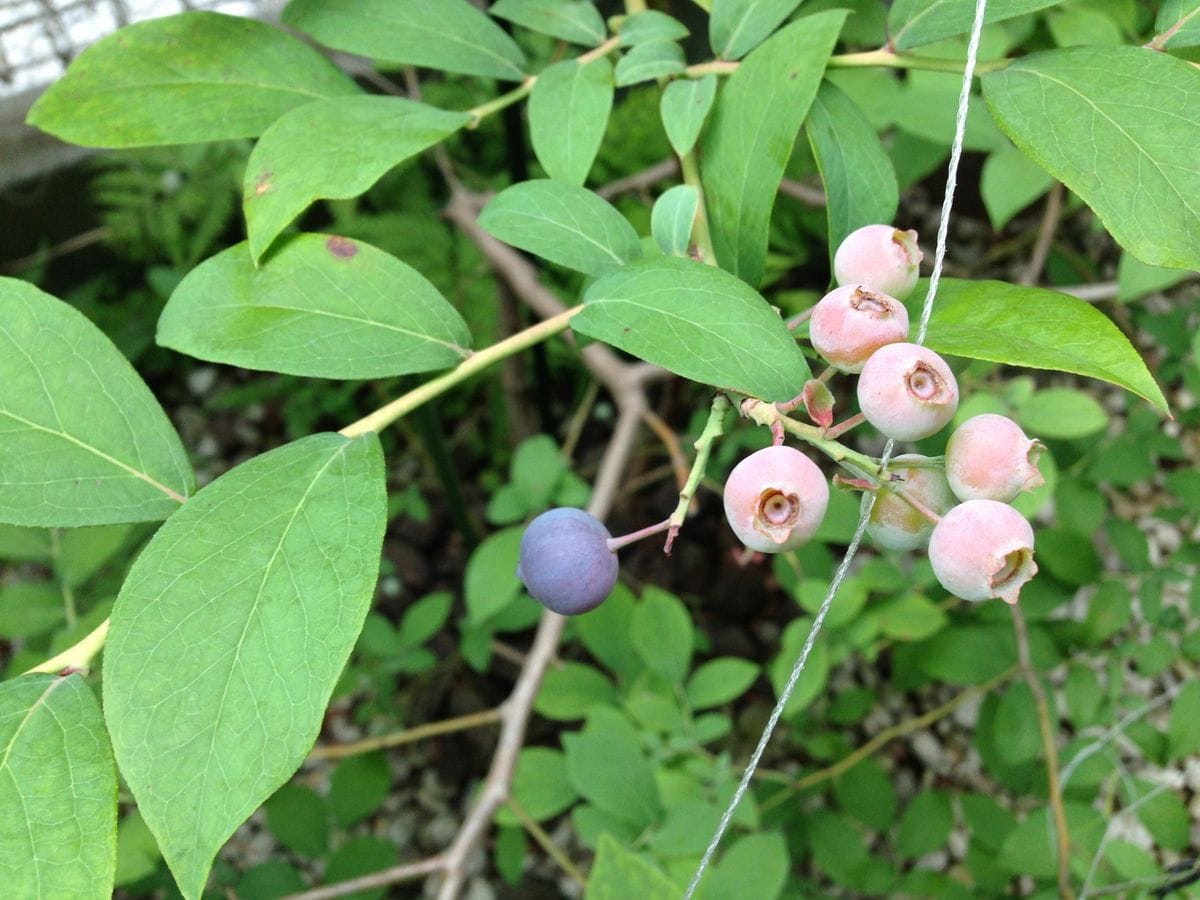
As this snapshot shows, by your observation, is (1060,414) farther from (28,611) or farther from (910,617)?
(28,611)

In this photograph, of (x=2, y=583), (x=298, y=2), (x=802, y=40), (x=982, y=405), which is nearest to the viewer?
(x=802, y=40)

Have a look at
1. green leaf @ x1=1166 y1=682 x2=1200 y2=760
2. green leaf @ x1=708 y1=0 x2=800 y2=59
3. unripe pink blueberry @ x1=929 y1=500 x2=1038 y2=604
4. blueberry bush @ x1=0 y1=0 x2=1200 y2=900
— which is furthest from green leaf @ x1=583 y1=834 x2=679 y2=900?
green leaf @ x1=1166 y1=682 x2=1200 y2=760

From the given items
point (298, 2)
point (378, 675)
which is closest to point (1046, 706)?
point (378, 675)

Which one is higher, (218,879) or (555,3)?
(555,3)

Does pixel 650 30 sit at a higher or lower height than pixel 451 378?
higher

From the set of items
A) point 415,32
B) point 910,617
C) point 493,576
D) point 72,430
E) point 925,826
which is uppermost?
point 415,32

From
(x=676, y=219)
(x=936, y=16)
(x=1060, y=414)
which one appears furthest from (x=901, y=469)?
(x=1060, y=414)

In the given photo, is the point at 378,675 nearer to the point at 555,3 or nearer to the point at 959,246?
the point at 555,3
